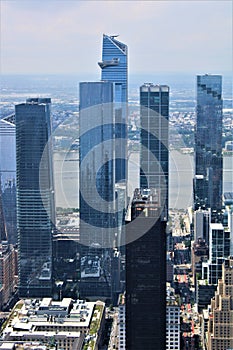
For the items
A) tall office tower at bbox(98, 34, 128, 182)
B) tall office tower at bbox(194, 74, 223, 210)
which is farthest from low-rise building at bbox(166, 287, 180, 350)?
tall office tower at bbox(194, 74, 223, 210)

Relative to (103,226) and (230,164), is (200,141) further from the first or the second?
(103,226)

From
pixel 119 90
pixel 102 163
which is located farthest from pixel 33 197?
pixel 119 90

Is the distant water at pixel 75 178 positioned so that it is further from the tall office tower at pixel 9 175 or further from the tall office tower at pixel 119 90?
the tall office tower at pixel 9 175

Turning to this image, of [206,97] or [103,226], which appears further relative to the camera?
[206,97]

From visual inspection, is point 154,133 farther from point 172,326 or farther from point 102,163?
point 172,326

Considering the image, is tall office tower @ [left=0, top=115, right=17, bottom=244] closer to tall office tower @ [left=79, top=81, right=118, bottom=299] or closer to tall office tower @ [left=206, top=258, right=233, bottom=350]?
tall office tower @ [left=79, top=81, right=118, bottom=299]

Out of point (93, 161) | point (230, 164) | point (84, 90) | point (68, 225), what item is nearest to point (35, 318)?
point (68, 225)

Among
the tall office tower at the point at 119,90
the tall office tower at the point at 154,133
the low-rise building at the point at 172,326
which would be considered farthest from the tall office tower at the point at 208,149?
the low-rise building at the point at 172,326
